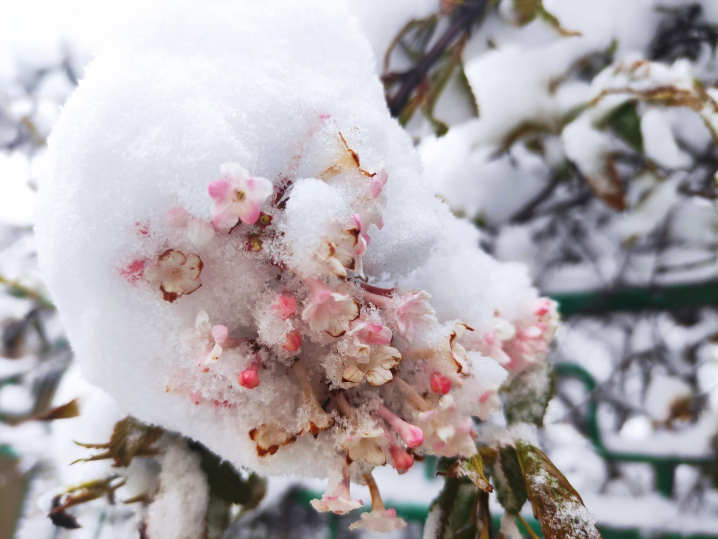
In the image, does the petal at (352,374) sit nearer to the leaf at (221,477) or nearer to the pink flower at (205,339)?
the pink flower at (205,339)

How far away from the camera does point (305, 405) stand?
0.28m

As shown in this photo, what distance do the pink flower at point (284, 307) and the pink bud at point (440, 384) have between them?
0.36ft

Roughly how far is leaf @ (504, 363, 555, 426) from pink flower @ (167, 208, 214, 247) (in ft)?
1.12

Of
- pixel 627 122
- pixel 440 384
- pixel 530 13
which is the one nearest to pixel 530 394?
pixel 440 384

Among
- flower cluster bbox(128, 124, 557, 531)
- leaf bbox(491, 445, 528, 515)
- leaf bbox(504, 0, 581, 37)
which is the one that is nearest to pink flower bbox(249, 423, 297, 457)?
flower cluster bbox(128, 124, 557, 531)

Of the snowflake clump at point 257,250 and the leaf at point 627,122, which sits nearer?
the snowflake clump at point 257,250

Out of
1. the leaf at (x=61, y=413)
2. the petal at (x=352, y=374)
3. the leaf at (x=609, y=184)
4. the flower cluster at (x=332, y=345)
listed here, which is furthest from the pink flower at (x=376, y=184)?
the leaf at (x=609, y=184)

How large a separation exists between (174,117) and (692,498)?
1.60 metres

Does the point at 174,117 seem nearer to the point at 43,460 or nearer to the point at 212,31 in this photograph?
the point at 212,31

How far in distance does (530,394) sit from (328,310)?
280 millimetres

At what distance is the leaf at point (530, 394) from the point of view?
0.41 metres

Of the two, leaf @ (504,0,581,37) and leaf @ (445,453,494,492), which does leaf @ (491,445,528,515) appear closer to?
leaf @ (445,453,494,492)

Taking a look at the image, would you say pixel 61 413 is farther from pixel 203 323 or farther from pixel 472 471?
pixel 472 471

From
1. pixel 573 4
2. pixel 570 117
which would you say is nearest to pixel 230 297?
pixel 570 117
